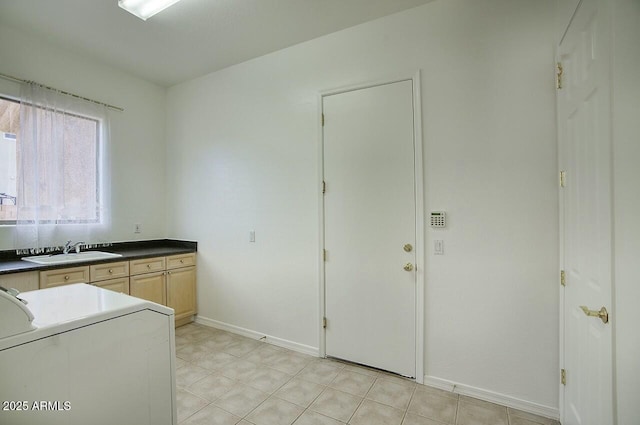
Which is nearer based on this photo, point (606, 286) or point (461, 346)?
point (606, 286)

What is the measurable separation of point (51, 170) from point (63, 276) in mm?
1073

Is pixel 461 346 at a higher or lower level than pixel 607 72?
lower

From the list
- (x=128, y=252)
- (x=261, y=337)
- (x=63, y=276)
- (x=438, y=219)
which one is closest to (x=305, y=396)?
(x=261, y=337)

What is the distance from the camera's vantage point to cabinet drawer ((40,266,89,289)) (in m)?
2.38

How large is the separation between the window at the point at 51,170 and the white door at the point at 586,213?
4.05m

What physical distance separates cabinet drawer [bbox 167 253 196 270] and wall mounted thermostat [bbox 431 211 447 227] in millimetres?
2815

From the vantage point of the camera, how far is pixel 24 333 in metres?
1.00

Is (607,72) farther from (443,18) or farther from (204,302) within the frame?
(204,302)

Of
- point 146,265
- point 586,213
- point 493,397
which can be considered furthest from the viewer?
point 146,265

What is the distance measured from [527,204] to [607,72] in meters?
1.03

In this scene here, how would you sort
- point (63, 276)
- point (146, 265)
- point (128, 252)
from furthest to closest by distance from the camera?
1. point (128, 252)
2. point (146, 265)
3. point (63, 276)

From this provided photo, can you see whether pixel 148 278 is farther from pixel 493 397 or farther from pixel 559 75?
pixel 559 75

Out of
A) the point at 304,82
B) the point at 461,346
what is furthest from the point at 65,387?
the point at 304,82

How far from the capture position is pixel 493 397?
6.77 feet
